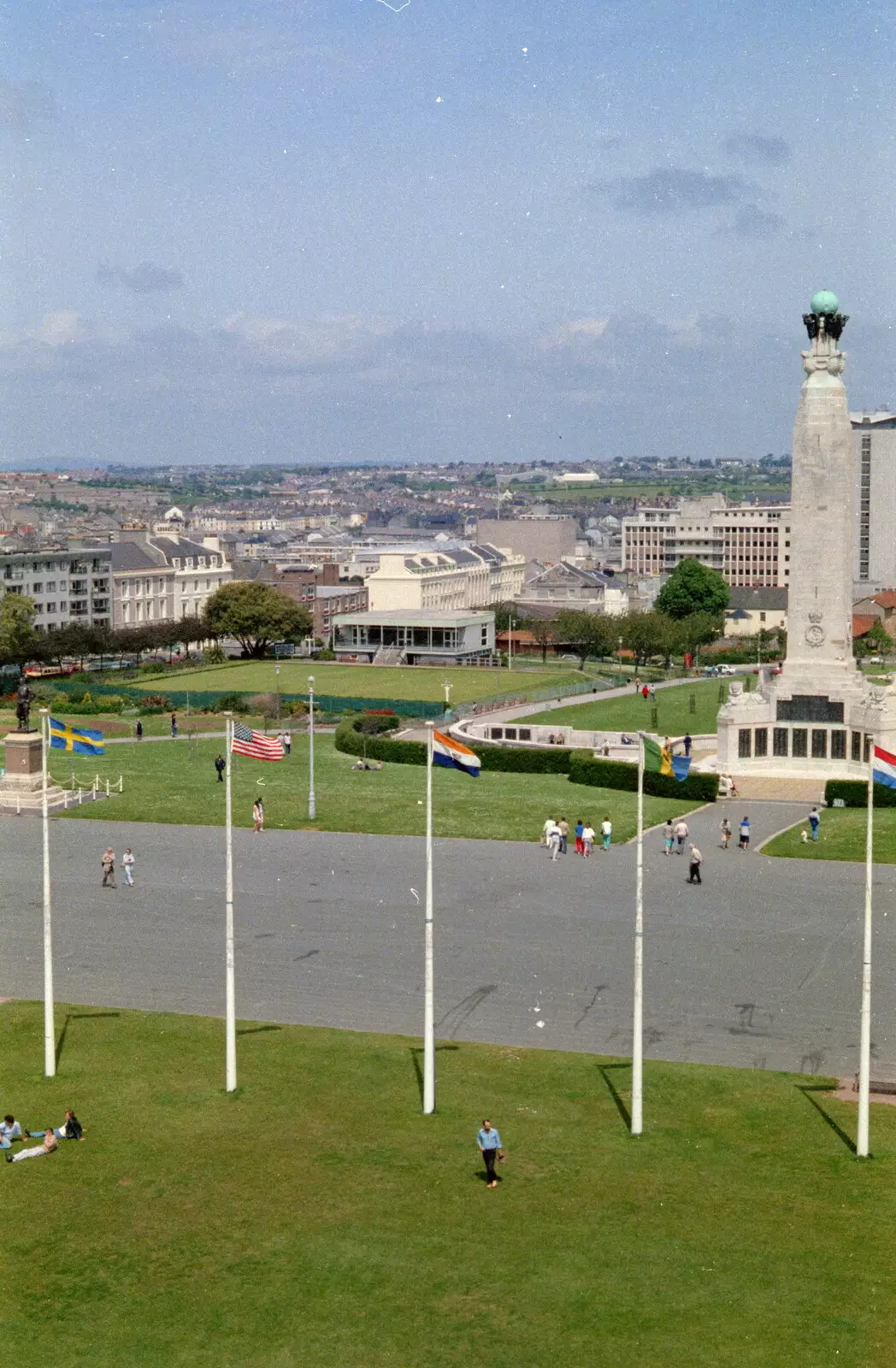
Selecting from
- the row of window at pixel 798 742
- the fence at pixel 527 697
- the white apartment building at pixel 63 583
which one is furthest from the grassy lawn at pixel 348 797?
the white apartment building at pixel 63 583

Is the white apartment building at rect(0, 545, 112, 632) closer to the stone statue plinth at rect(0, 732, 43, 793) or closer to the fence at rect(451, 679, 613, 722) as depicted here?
the fence at rect(451, 679, 613, 722)

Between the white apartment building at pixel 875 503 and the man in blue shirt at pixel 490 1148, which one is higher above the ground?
the white apartment building at pixel 875 503

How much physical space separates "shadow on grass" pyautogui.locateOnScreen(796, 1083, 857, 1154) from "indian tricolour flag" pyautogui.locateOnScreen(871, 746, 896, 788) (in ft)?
16.3

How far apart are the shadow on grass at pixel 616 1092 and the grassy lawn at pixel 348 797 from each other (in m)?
22.6

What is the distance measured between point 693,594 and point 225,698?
5827 cm

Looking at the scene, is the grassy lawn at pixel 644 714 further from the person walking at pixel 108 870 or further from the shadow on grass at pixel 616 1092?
the shadow on grass at pixel 616 1092

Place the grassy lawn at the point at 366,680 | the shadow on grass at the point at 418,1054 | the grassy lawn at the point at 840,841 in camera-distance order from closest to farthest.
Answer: the shadow on grass at the point at 418,1054
the grassy lawn at the point at 840,841
the grassy lawn at the point at 366,680

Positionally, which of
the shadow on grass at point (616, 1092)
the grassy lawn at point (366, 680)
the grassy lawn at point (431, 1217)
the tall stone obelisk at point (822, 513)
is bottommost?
the grassy lawn at point (366, 680)

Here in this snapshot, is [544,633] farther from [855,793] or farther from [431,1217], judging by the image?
[431,1217]

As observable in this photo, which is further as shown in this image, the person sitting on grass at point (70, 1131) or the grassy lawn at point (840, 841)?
the grassy lawn at point (840, 841)

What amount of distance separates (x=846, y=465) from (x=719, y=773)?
1231 cm

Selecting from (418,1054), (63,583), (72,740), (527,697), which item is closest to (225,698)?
(527,697)

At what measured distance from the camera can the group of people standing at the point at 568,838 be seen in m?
47.1

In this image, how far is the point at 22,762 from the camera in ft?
185
